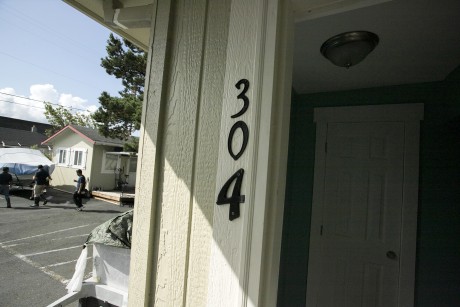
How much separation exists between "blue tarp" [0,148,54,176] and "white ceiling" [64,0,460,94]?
Result: 1470cm

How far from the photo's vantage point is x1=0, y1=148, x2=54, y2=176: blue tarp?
12680mm

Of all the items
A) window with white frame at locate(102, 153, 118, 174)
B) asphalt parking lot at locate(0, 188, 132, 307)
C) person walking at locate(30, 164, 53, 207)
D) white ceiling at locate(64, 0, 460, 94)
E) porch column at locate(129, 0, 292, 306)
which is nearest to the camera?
porch column at locate(129, 0, 292, 306)

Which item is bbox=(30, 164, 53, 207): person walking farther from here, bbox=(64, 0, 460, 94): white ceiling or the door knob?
the door knob

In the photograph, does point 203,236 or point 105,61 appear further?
point 105,61

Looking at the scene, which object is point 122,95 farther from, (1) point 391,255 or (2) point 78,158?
(1) point 391,255

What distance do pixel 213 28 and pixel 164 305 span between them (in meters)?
1.08

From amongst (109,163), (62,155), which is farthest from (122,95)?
(62,155)

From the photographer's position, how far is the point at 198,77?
3.23 feet

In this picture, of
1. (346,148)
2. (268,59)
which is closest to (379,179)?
(346,148)

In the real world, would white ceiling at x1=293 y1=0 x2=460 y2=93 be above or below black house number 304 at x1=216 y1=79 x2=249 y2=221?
above

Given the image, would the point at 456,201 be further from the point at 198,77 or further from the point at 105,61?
the point at 105,61

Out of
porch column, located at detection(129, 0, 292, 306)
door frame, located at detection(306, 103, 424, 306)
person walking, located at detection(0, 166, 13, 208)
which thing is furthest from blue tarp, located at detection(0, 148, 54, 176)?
porch column, located at detection(129, 0, 292, 306)

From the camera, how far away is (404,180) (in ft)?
7.74

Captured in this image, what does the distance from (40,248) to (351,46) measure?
21.5 feet
